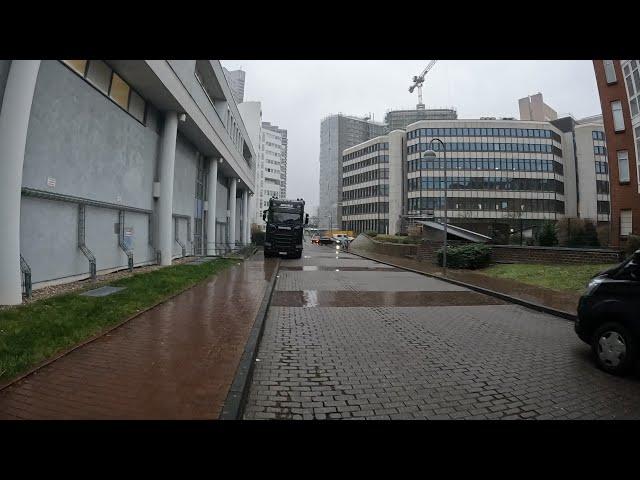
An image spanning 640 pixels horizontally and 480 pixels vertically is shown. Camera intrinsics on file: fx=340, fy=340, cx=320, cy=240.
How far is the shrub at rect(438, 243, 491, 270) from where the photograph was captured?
1753cm

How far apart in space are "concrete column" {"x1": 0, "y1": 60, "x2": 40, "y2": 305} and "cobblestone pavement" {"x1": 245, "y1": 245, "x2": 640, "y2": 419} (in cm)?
528

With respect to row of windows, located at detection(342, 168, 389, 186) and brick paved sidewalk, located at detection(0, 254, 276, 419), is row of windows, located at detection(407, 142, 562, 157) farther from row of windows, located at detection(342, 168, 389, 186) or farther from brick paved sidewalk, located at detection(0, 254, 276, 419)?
brick paved sidewalk, located at detection(0, 254, 276, 419)

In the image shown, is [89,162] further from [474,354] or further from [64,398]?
[474,354]

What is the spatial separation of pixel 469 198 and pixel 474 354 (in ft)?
221

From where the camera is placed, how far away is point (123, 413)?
9.75 ft

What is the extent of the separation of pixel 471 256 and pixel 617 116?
16036 mm

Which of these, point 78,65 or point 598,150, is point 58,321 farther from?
point 598,150

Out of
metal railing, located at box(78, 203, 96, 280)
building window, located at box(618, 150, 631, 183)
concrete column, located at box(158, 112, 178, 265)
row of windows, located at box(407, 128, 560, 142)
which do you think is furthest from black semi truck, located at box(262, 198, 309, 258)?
row of windows, located at box(407, 128, 560, 142)

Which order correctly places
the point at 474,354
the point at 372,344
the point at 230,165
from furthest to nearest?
the point at 230,165 < the point at 372,344 < the point at 474,354

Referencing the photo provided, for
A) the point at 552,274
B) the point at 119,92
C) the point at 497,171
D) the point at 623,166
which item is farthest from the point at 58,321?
the point at 497,171

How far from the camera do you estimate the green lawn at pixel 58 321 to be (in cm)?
418

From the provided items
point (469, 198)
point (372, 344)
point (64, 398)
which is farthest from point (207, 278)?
point (469, 198)
